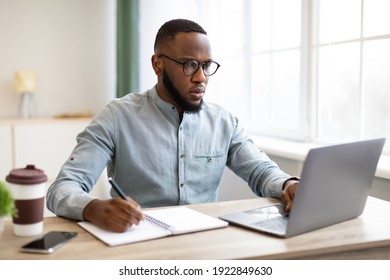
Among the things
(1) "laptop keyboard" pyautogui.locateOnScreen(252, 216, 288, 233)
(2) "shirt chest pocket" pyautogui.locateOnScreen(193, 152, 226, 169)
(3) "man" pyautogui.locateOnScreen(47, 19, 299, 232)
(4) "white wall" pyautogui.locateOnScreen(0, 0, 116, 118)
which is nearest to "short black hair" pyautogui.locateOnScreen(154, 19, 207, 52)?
(3) "man" pyautogui.locateOnScreen(47, 19, 299, 232)

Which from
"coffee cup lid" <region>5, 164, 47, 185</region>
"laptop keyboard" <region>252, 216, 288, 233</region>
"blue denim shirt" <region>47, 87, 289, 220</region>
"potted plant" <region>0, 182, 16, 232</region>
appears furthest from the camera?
"blue denim shirt" <region>47, 87, 289, 220</region>

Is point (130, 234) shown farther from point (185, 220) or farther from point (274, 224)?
point (274, 224)

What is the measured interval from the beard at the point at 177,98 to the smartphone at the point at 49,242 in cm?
74

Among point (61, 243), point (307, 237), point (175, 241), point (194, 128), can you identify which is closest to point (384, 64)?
point (194, 128)

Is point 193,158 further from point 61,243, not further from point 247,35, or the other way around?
point 247,35

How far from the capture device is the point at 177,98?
1.80 m

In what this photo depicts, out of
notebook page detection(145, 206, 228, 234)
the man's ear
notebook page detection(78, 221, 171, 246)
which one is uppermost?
the man's ear

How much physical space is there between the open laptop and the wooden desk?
0.03m

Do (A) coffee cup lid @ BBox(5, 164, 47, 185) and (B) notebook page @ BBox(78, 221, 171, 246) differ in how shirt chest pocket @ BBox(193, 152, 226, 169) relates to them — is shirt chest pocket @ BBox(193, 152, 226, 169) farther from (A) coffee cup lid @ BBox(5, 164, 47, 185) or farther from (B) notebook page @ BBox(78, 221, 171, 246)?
(A) coffee cup lid @ BBox(5, 164, 47, 185)

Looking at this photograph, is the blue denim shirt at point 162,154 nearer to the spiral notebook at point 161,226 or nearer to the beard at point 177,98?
the beard at point 177,98

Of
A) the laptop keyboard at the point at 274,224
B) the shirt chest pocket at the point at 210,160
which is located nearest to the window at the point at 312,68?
the shirt chest pocket at the point at 210,160

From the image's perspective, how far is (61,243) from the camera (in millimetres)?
1105

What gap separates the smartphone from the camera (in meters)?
1.06

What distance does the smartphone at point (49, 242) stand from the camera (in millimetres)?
1059
